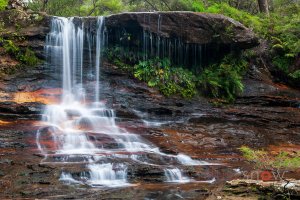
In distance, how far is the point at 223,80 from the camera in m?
17.5

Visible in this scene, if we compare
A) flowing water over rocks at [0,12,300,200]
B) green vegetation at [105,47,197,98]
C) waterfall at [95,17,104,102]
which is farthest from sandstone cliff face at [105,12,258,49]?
flowing water over rocks at [0,12,300,200]

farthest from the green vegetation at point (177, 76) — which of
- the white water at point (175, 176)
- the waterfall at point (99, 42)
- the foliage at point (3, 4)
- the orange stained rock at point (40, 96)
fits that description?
the white water at point (175, 176)

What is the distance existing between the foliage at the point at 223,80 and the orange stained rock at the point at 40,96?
6.83 metres

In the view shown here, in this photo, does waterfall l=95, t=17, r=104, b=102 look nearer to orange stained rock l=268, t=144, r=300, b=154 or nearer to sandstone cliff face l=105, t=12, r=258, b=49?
sandstone cliff face l=105, t=12, r=258, b=49

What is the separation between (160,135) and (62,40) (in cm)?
694

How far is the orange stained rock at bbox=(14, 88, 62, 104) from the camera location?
557 inches

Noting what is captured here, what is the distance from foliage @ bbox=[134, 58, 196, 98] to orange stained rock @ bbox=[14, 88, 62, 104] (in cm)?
377

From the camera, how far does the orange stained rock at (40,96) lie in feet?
46.4

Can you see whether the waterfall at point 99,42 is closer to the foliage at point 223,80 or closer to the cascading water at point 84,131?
the cascading water at point 84,131

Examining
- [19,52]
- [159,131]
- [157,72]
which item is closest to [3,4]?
[19,52]

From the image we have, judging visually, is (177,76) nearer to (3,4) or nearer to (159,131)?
(159,131)

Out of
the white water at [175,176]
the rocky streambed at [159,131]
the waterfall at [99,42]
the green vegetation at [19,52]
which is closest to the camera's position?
the rocky streambed at [159,131]

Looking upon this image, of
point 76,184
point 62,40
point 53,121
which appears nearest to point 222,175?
point 76,184

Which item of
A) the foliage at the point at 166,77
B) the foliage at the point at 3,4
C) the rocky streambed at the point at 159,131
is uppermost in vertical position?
the foliage at the point at 3,4
